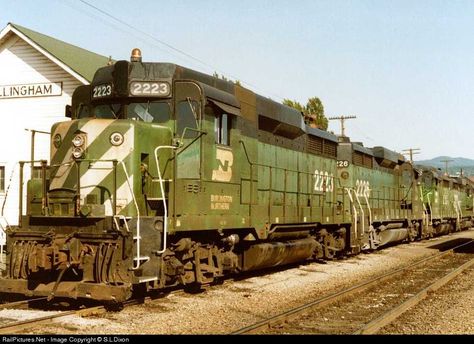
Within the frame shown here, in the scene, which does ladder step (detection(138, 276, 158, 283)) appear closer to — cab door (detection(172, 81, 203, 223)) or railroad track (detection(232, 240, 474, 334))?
cab door (detection(172, 81, 203, 223))

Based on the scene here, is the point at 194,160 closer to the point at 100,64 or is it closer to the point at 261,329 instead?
the point at 261,329

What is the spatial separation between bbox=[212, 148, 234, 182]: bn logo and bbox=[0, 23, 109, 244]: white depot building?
26.5ft

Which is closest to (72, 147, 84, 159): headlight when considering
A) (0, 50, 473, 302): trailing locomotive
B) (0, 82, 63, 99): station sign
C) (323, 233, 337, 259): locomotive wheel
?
(0, 50, 473, 302): trailing locomotive

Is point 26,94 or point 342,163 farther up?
point 26,94

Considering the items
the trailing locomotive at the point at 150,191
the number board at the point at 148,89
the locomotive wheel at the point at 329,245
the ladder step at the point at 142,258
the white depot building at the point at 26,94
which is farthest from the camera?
the white depot building at the point at 26,94

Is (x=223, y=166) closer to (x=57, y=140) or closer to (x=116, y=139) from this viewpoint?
(x=116, y=139)

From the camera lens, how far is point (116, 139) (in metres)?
8.08

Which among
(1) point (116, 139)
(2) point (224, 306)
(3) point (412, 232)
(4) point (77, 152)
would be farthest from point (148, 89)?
(3) point (412, 232)

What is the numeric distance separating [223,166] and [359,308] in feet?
10.4

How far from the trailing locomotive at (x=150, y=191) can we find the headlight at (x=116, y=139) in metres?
0.02

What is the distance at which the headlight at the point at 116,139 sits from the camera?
807cm

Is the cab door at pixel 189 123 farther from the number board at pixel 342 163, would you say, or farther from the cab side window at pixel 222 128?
the number board at pixel 342 163

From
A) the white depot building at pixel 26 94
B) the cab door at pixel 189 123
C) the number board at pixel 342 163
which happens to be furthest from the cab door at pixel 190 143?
the number board at pixel 342 163
